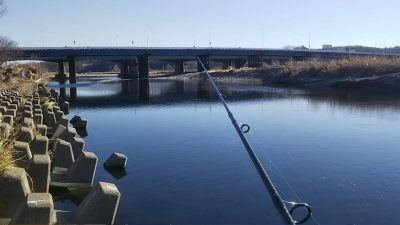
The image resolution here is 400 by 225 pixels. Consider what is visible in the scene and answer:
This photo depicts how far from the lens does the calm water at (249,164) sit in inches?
470

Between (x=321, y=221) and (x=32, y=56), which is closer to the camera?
(x=321, y=221)

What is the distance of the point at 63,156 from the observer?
49.1 feet

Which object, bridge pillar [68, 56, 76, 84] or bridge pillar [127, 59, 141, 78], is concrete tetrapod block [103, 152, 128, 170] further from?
bridge pillar [127, 59, 141, 78]

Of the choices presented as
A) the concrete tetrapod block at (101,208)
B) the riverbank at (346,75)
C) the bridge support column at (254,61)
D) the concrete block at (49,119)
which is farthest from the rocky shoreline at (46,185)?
the bridge support column at (254,61)

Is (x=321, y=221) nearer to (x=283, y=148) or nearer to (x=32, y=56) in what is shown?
(x=283, y=148)

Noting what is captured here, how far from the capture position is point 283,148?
19906 mm

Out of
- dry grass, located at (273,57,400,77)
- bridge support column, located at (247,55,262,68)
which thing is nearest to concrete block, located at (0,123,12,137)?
dry grass, located at (273,57,400,77)

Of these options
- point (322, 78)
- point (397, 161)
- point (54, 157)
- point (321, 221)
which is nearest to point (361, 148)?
point (397, 161)

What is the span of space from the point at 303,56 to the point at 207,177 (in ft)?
367

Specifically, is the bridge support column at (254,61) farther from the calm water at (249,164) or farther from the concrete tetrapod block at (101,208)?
the concrete tetrapod block at (101,208)

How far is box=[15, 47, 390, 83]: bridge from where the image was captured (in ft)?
298

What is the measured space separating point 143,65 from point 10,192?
9256 centimetres

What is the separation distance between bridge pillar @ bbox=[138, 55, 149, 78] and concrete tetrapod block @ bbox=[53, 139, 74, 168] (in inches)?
3363

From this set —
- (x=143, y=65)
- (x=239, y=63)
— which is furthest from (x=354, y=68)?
(x=239, y=63)
